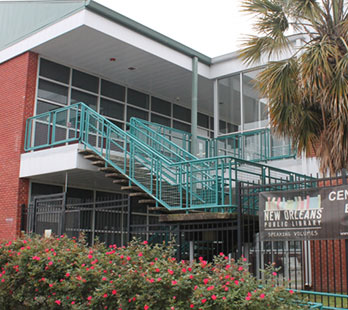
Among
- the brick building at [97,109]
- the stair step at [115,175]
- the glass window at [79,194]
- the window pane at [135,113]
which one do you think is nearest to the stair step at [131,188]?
the brick building at [97,109]

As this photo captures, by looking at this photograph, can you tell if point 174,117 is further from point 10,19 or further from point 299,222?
point 299,222

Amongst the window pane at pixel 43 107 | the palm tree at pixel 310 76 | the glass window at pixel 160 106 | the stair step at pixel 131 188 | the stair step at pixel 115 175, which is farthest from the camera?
the glass window at pixel 160 106

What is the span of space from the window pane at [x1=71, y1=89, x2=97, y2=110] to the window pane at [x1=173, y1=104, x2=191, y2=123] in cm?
419

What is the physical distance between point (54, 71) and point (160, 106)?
4939 mm

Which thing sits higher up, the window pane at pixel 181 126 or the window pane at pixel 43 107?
the window pane at pixel 181 126

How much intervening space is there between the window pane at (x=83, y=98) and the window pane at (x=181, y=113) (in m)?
4.19

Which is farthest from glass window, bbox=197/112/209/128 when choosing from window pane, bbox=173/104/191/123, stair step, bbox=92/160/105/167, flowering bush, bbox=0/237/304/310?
flowering bush, bbox=0/237/304/310

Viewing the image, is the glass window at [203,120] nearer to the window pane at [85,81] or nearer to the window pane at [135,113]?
the window pane at [135,113]

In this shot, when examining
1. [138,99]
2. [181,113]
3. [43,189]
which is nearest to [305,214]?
[43,189]

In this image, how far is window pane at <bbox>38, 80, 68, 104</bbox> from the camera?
15059 millimetres

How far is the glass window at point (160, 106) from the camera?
61.4ft

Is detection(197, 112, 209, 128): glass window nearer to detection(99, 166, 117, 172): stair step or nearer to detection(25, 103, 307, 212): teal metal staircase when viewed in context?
detection(25, 103, 307, 212): teal metal staircase

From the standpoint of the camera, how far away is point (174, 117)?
19641 mm

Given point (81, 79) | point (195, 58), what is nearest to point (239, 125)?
point (195, 58)
